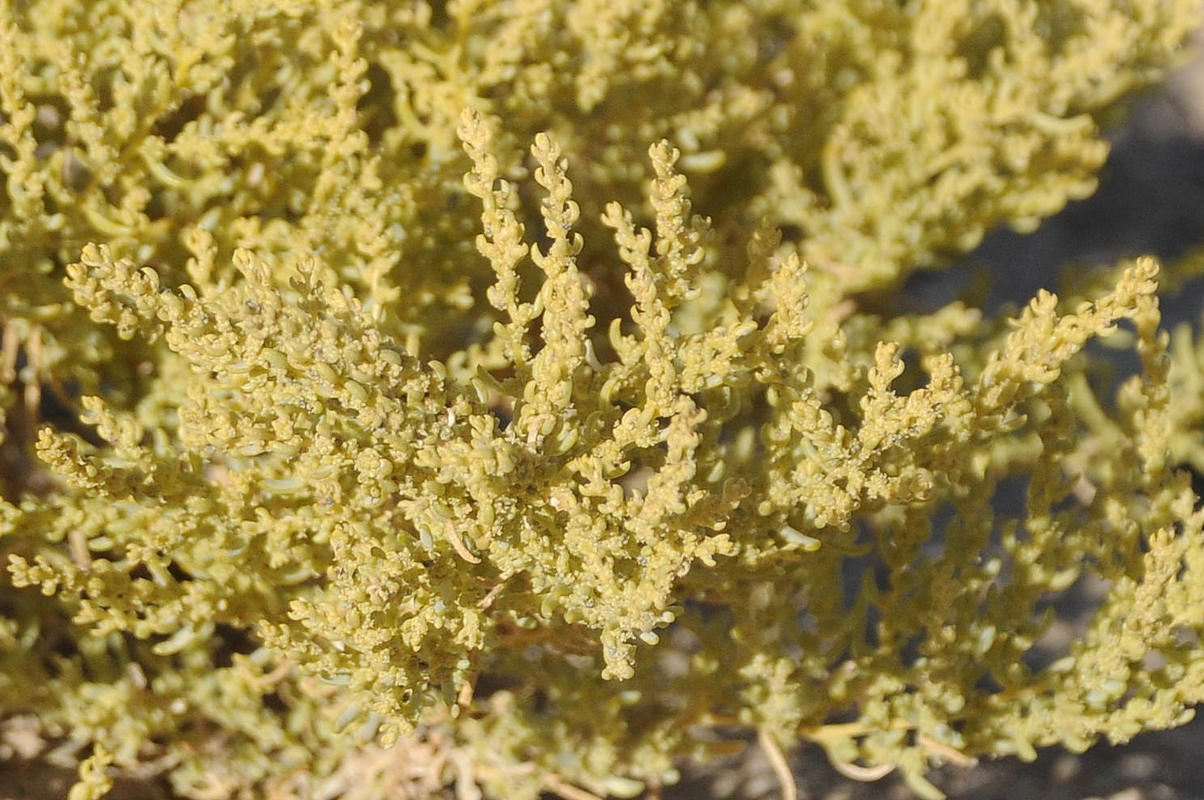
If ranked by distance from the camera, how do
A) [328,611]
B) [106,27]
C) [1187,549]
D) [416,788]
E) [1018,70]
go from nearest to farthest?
[328,611], [1187,549], [106,27], [416,788], [1018,70]

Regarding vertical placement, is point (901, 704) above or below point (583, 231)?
below

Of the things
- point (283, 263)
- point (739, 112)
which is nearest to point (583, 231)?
point (739, 112)

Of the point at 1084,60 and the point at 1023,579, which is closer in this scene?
the point at 1023,579

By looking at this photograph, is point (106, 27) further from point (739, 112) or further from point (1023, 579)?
point (1023, 579)

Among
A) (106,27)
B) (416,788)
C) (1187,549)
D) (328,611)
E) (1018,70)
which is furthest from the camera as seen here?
(1018,70)

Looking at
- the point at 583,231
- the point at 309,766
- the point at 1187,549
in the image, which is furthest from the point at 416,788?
the point at 1187,549

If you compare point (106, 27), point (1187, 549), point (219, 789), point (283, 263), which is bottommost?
point (219, 789)
